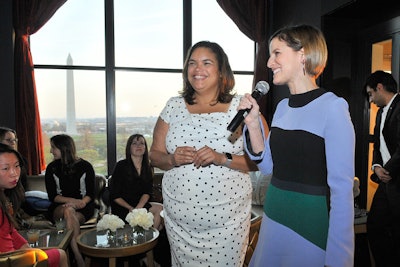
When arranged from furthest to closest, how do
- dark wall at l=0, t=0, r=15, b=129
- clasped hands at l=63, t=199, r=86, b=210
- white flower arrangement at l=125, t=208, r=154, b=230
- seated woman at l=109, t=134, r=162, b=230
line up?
1. dark wall at l=0, t=0, r=15, b=129
2. seated woman at l=109, t=134, r=162, b=230
3. clasped hands at l=63, t=199, r=86, b=210
4. white flower arrangement at l=125, t=208, r=154, b=230

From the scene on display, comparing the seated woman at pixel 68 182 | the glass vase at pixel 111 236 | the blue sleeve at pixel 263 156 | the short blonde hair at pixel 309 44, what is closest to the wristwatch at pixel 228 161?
the blue sleeve at pixel 263 156

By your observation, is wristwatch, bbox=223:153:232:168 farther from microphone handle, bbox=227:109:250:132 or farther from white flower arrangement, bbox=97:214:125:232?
white flower arrangement, bbox=97:214:125:232

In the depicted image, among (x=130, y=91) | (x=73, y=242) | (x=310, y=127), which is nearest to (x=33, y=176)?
(x=73, y=242)

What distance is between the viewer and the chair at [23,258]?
71.0 inches

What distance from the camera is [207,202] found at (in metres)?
1.64

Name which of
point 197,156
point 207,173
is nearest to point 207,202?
point 207,173

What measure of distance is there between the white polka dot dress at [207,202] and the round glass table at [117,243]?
1319mm

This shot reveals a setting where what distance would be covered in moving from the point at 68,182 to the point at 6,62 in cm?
203

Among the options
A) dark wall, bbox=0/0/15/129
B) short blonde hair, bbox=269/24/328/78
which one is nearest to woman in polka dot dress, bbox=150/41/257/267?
short blonde hair, bbox=269/24/328/78

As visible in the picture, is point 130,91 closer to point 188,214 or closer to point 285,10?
point 285,10

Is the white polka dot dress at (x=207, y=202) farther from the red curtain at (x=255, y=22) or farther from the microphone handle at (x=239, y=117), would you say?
the red curtain at (x=255, y=22)

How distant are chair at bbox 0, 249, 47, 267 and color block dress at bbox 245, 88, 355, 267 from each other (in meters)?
1.26

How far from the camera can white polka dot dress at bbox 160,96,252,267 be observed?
1.63m

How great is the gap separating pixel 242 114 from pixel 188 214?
548 mm
